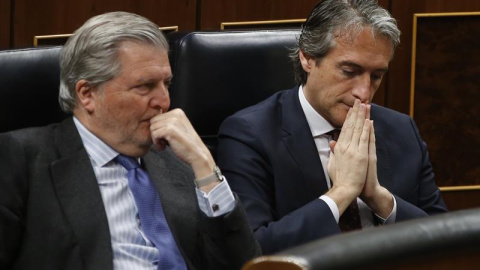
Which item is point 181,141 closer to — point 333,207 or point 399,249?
point 333,207

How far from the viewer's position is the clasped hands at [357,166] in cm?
187

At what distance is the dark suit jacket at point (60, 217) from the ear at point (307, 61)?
430mm

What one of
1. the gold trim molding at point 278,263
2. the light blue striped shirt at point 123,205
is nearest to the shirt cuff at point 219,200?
the light blue striped shirt at point 123,205

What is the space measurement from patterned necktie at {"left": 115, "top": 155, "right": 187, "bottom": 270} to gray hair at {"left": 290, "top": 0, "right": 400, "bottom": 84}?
17.7 inches

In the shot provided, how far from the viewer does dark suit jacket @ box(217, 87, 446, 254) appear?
6.03ft

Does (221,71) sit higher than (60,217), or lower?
higher

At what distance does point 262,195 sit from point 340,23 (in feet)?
1.11

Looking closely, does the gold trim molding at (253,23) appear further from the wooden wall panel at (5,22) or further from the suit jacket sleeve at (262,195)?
the suit jacket sleeve at (262,195)

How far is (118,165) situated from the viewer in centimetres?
166

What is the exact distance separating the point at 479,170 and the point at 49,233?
1856 mm

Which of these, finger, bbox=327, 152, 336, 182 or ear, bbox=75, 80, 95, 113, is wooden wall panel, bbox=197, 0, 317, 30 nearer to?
finger, bbox=327, 152, 336, 182

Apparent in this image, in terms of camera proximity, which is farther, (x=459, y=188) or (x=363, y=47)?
(x=459, y=188)

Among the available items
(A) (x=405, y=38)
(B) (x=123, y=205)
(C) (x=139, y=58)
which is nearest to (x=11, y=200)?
(B) (x=123, y=205)

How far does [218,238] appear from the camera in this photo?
5.34 ft
